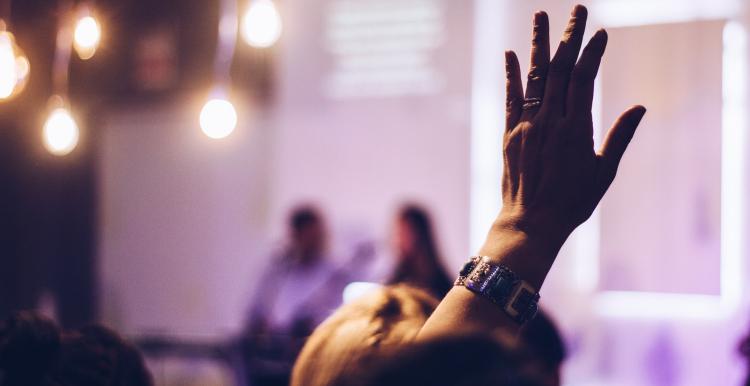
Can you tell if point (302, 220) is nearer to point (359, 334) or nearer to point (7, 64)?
point (7, 64)

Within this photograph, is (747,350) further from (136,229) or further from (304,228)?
(136,229)

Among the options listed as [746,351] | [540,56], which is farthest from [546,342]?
[540,56]

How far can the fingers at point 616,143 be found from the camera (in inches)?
32.3

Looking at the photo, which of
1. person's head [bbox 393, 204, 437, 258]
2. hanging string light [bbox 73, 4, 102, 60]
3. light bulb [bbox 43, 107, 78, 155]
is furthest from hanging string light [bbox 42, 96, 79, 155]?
person's head [bbox 393, 204, 437, 258]

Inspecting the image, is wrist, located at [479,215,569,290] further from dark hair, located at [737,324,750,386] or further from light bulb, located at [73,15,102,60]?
light bulb, located at [73,15,102,60]

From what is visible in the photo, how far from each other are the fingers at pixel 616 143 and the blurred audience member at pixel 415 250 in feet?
11.9

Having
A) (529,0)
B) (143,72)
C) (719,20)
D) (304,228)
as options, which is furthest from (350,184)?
(719,20)

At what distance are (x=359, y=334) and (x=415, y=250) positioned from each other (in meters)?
3.68

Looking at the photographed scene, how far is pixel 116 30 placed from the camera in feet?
22.5

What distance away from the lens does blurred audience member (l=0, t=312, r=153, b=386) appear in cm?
114

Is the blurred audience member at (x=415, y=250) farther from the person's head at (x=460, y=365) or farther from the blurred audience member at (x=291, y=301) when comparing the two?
the person's head at (x=460, y=365)

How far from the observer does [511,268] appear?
32.1 inches

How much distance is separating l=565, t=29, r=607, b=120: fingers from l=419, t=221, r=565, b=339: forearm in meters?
0.14

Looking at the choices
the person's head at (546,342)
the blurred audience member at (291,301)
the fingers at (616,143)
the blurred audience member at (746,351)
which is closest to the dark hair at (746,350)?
the blurred audience member at (746,351)
